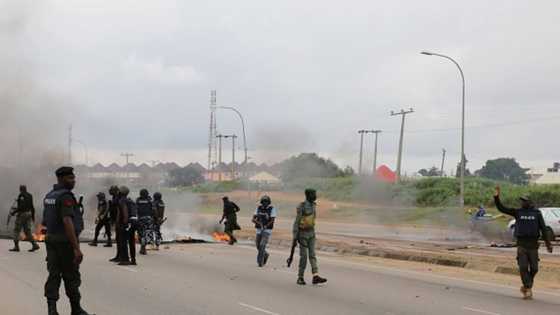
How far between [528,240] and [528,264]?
0.38 meters

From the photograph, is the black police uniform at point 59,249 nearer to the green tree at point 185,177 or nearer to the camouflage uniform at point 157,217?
the camouflage uniform at point 157,217

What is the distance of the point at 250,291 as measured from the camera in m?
12.0

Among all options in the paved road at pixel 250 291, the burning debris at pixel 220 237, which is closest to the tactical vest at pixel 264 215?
the paved road at pixel 250 291

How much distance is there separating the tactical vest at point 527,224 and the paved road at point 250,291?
106 centimetres

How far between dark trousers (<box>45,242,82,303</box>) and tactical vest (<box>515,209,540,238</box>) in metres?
7.04

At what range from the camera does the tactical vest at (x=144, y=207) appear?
1775 centimetres

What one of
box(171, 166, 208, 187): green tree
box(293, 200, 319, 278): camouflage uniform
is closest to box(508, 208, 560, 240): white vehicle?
box(293, 200, 319, 278): camouflage uniform

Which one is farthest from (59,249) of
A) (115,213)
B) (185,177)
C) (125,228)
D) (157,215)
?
(185,177)

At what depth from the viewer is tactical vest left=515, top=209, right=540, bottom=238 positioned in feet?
38.3

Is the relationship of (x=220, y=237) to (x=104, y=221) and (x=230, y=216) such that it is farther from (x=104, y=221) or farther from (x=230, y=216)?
(x=104, y=221)

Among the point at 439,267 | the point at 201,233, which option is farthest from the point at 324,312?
the point at 201,233

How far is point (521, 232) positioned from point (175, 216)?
32456 millimetres

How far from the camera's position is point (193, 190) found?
55844 millimetres

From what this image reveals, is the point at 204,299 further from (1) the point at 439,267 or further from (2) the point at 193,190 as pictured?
(2) the point at 193,190
